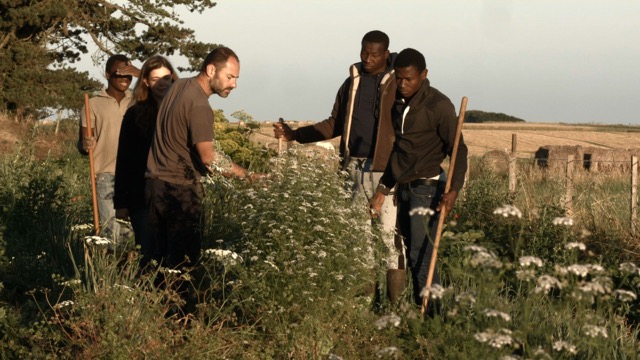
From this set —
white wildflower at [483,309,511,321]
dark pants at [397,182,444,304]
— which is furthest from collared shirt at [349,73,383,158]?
white wildflower at [483,309,511,321]

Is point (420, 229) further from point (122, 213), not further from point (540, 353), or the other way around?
point (540, 353)

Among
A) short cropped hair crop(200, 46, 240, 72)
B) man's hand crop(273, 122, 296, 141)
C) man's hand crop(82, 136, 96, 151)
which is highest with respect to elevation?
short cropped hair crop(200, 46, 240, 72)

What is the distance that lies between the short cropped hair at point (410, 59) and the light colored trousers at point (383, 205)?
1.27 metres

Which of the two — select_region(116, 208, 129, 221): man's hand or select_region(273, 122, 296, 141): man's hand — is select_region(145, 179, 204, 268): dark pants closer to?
select_region(116, 208, 129, 221): man's hand

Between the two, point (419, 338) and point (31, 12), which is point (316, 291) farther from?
point (31, 12)

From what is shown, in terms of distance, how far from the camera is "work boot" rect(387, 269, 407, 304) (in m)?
8.19

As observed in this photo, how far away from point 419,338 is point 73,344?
209 centimetres

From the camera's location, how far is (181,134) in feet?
23.6

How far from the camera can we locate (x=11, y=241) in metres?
10.4

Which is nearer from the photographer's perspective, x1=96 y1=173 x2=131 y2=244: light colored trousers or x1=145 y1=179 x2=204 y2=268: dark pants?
x1=145 y1=179 x2=204 y2=268: dark pants

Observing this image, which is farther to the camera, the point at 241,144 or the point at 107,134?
the point at 241,144

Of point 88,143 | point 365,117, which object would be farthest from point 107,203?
point 365,117

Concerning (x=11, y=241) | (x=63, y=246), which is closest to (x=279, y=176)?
(x=63, y=246)

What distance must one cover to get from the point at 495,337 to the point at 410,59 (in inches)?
125
